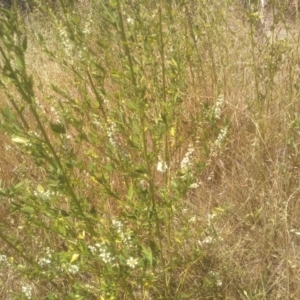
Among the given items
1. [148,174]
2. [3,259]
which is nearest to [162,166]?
[148,174]

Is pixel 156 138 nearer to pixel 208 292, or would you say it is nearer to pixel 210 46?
pixel 208 292

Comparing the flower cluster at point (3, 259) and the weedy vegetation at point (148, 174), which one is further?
the flower cluster at point (3, 259)

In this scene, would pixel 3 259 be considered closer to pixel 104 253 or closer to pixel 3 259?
pixel 3 259

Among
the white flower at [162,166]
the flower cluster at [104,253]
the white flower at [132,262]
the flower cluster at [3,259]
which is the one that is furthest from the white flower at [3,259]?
the white flower at [162,166]

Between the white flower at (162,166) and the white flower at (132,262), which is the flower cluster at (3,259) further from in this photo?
the white flower at (162,166)

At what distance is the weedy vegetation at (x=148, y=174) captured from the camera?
1256 millimetres

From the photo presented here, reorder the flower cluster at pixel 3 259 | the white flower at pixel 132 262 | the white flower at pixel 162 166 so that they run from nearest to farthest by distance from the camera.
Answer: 1. the white flower at pixel 132 262
2. the white flower at pixel 162 166
3. the flower cluster at pixel 3 259

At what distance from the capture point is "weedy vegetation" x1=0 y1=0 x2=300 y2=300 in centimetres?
126

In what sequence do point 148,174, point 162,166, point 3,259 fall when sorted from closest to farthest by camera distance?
1. point 148,174
2. point 162,166
3. point 3,259

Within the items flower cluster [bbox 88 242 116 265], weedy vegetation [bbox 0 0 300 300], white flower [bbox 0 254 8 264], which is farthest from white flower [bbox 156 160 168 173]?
white flower [bbox 0 254 8 264]

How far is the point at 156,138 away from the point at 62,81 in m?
2.02

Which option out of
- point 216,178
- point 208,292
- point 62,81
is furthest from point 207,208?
point 62,81

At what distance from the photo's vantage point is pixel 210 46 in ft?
8.23

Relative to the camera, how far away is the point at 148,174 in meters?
1.22
